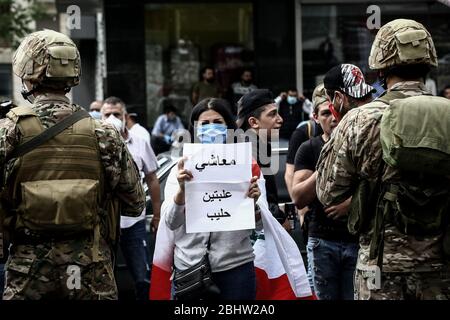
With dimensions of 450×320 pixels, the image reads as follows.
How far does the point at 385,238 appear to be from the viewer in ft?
15.1

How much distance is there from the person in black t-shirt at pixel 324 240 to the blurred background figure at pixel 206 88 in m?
11.9

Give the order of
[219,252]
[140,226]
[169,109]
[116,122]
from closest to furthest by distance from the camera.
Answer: [219,252], [140,226], [116,122], [169,109]

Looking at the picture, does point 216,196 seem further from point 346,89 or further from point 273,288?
point 346,89

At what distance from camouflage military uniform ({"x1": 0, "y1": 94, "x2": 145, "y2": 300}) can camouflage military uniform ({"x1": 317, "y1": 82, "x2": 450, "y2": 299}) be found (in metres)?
1.07

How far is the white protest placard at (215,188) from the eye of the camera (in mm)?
5184

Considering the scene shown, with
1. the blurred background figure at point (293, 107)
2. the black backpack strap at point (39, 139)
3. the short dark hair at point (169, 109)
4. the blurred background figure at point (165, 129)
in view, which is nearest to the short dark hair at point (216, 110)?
the black backpack strap at point (39, 139)

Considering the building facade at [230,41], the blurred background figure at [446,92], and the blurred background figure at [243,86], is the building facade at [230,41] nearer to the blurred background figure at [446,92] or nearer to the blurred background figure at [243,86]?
the blurred background figure at [243,86]

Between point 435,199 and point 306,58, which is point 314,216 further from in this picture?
point 306,58

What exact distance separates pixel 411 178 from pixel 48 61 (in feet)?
6.03

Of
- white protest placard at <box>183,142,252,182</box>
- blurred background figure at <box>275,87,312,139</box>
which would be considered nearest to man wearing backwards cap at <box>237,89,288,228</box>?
white protest placard at <box>183,142,252,182</box>

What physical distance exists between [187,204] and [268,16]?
13038 mm

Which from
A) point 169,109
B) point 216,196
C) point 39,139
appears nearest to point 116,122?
point 216,196

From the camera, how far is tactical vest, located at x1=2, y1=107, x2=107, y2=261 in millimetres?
4703
